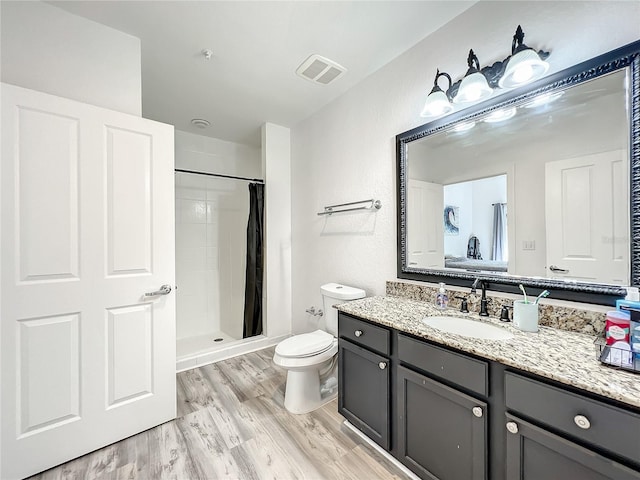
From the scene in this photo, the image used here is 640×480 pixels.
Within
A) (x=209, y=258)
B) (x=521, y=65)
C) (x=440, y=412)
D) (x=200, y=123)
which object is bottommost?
(x=440, y=412)

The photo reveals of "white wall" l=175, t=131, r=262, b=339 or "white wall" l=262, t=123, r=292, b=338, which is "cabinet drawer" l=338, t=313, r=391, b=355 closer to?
"white wall" l=262, t=123, r=292, b=338

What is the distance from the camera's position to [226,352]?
263cm

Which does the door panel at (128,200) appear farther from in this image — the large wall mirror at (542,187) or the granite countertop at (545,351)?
the large wall mirror at (542,187)

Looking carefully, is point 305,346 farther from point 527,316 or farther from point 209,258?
point 209,258

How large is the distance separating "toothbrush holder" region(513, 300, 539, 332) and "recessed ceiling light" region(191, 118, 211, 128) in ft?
10.1

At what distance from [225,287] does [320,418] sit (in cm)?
211

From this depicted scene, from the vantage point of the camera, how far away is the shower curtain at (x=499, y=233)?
139 cm

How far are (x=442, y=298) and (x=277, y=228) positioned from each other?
1956mm

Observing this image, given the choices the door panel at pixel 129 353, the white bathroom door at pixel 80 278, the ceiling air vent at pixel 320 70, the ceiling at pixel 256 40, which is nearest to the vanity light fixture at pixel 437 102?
the ceiling at pixel 256 40

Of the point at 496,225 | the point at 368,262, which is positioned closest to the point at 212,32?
the point at 368,262

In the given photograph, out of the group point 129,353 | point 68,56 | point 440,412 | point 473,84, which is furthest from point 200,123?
point 440,412

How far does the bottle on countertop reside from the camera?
152 cm

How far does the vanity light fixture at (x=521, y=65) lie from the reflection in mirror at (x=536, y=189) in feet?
0.34

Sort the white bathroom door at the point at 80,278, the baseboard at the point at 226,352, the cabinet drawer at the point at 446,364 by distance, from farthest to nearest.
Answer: the baseboard at the point at 226,352 → the white bathroom door at the point at 80,278 → the cabinet drawer at the point at 446,364
